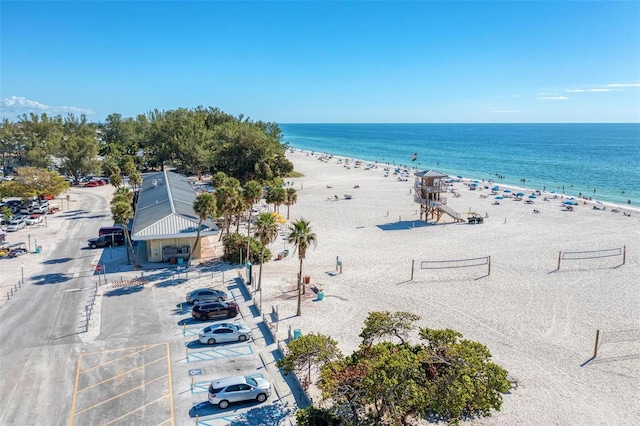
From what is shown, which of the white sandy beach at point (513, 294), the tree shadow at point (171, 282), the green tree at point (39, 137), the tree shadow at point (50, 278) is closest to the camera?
the white sandy beach at point (513, 294)

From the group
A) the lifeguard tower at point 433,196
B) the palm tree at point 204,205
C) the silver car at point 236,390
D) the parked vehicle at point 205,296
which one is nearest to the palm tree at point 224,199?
the palm tree at point 204,205

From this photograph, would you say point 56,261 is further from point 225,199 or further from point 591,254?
point 591,254

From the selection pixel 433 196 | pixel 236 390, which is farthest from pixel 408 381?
pixel 433 196

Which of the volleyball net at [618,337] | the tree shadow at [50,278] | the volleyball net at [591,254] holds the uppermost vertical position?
the volleyball net at [591,254]

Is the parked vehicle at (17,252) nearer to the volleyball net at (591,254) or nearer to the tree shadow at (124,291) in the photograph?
the tree shadow at (124,291)

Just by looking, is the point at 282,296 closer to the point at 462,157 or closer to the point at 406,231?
the point at 406,231

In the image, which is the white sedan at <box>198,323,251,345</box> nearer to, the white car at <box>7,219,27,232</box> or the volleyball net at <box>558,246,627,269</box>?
the volleyball net at <box>558,246,627,269</box>

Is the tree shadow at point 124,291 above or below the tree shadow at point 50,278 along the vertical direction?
below
